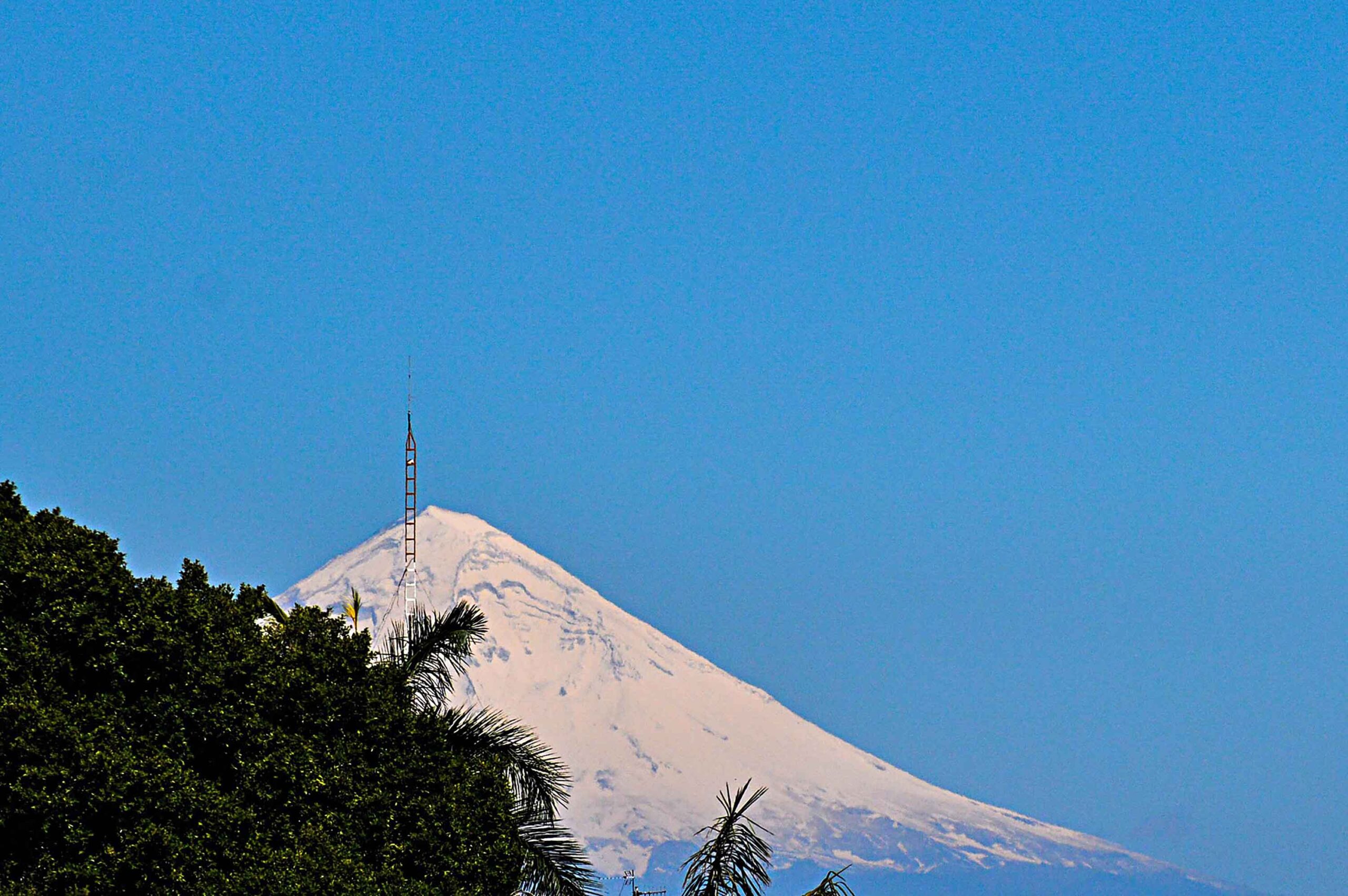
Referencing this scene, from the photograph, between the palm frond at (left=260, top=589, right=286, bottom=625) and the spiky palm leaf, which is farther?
the palm frond at (left=260, top=589, right=286, bottom=625)

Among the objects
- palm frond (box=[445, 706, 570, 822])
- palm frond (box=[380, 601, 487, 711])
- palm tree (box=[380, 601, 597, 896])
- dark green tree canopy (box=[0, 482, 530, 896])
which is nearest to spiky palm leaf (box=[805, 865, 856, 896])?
dark green tree canopy (box=[0, 482, 530, 896])

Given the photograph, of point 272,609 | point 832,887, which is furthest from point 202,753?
point 832,887

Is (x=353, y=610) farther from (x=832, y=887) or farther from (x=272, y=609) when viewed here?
(x=832, y=887)

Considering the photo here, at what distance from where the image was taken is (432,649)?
3172 centimetres

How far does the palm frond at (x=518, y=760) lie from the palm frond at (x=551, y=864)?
333mm

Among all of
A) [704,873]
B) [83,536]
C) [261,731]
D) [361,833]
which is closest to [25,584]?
[83,536]

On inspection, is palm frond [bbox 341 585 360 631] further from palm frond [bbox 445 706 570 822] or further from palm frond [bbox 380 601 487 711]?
palm frond [bbox 445 706 570 822]

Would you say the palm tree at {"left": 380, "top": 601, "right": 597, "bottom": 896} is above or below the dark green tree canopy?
above

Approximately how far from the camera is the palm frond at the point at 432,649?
31359 mm

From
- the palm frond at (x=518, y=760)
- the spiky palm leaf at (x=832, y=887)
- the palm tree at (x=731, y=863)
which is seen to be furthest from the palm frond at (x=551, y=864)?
the spiky palm leaf at (x=832, y=887)

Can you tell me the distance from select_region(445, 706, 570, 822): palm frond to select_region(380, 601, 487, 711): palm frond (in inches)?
24.3

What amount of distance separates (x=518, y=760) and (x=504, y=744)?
13.6 inches

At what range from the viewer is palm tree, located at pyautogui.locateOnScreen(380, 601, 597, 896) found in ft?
96.9

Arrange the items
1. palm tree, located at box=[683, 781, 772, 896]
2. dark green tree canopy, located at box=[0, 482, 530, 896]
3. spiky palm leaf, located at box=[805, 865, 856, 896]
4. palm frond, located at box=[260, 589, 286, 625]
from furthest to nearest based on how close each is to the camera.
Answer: palm frond, located at box=[260, 589, 286, 625]
dark green tree canopy, located at box=[0, 482, 530, 896]
palm tree, located at box=[683, 781, 772, 896]
spiky palm leaf, located at box=[805, 865, 856, 896]
